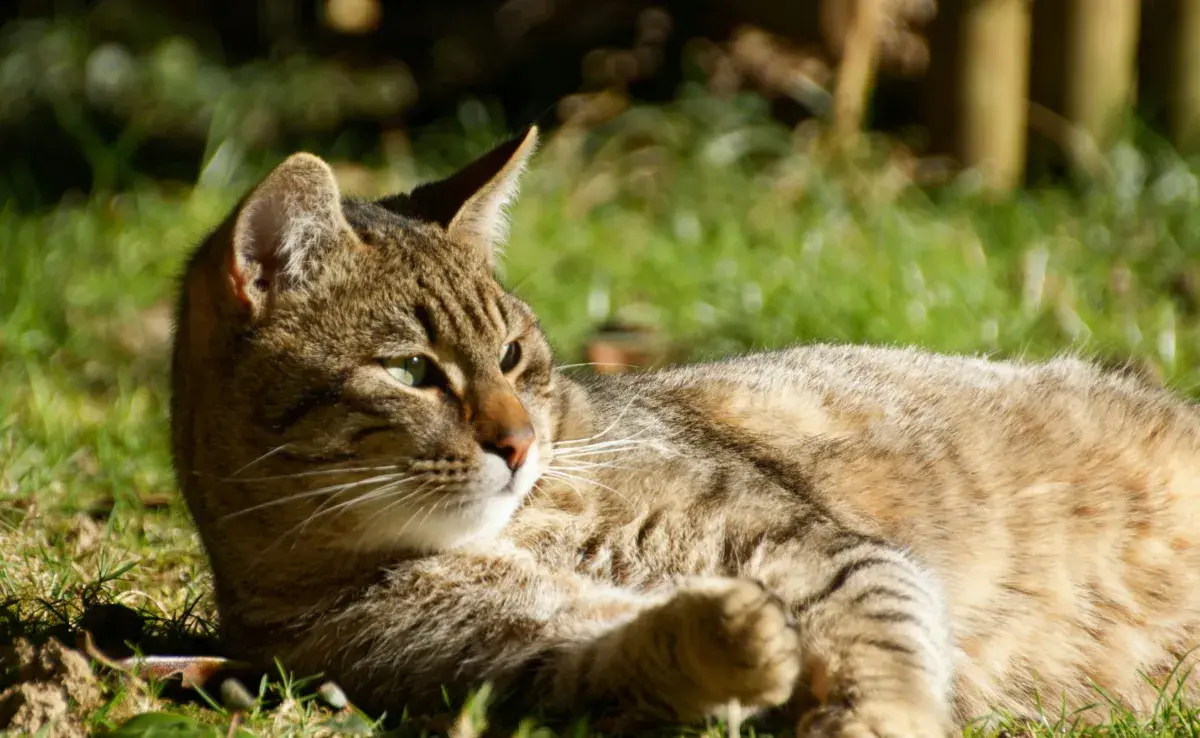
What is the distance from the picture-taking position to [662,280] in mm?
6035

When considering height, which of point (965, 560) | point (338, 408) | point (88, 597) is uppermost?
point (338, 408)

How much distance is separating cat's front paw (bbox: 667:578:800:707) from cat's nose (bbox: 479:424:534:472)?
1.54 ft

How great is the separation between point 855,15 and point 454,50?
2.95 m

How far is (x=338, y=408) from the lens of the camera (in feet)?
9.29

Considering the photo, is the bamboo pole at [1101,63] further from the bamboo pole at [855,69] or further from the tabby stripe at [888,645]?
the tabby stripe at [888,645]

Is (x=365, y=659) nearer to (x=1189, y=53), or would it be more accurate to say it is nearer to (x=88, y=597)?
(x=88, y=597)

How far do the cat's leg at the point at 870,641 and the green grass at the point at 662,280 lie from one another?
154 cm

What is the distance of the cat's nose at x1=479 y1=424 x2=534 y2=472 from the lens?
2.84 meters

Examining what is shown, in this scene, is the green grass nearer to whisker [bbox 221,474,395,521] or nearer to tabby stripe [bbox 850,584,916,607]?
whisker [bbox 221,474,395,521]

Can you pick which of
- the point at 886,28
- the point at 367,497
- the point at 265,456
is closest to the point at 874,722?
Result: the point at 367,497

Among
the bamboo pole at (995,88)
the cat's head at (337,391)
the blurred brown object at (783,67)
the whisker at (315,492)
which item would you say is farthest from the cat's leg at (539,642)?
the blurred brown object at (783,67)

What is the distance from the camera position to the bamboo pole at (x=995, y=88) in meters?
6.74

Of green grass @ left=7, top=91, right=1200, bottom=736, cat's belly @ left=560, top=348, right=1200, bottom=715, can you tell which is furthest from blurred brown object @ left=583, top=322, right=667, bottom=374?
cat's belly @ left=560, top=348, right=1200, bottom=715

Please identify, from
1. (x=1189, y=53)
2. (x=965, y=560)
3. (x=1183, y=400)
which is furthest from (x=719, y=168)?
(x=965, y=560)
